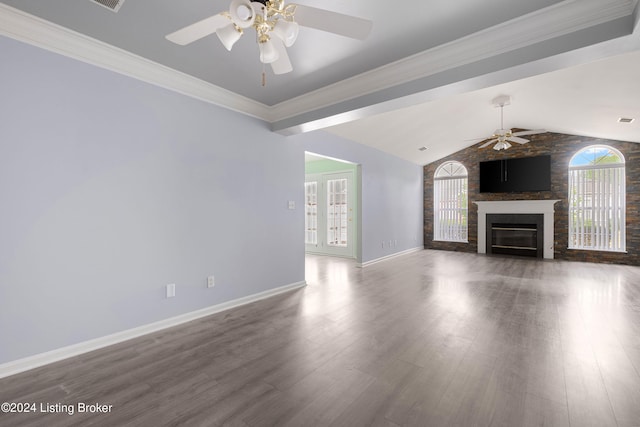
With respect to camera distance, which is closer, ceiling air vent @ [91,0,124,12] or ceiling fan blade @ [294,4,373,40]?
ceiling fan blade @ [294,4,373,40]

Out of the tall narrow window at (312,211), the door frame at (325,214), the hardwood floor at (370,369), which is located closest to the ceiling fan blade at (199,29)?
the hardwood floor at (370,369)

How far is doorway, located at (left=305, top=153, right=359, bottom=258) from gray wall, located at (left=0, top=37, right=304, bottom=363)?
3861 millimetres

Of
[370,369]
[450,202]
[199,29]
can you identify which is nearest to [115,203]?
[199,29]

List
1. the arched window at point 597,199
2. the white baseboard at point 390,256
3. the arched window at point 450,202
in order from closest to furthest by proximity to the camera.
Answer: the white baseboard at point 390,256 → the arched window at point 597,199 → the arched window at point 450,202

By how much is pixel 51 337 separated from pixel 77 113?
1894mm

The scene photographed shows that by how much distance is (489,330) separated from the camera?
287cm

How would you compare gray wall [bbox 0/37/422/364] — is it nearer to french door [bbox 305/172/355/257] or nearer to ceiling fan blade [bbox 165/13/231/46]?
ceiling fan blade [bbox 165/13/231/46]

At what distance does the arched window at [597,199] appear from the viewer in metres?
6.52

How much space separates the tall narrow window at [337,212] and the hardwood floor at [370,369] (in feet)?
12.4

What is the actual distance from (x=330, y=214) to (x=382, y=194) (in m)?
1.59

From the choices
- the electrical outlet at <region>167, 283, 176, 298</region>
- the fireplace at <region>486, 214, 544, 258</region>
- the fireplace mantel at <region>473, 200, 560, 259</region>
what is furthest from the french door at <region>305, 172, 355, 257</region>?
the electrical outlet at <region>167, 283, 176, 298</region>

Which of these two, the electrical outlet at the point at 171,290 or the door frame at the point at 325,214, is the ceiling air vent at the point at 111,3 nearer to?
the electrical outlet at the point at 171,290

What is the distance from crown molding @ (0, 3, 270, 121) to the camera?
2137 millimetres

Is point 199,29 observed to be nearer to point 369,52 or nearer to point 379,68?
point 369,52
